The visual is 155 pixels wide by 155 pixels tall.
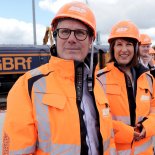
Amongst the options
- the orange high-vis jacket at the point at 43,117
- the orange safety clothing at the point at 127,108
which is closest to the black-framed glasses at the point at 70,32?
the orange high-vis jacket at the point at 43,117

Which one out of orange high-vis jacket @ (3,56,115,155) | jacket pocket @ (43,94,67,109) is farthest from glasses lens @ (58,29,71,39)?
jacket pocket @ (43,94,67,109)

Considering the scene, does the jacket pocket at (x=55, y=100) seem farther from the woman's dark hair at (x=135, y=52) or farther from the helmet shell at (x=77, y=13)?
the woman's dark hair at (x=135, y=52)

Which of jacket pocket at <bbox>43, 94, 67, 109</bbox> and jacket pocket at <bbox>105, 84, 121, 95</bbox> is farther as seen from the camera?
jacket pocket at <bbox>105, 84, 121, 95</bbox>

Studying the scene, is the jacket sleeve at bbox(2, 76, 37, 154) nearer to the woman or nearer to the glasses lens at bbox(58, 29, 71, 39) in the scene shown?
the glasses lens at bbox(58, 29, 71, 39)

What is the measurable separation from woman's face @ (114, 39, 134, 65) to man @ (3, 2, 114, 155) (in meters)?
0.68

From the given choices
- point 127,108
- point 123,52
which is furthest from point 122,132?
point 123,52

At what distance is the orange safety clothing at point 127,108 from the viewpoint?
6.72ft

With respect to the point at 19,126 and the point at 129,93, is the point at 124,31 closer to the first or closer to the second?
the point at 129,93

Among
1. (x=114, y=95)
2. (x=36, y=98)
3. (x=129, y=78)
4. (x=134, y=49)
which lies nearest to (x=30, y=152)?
(x=36, y=98)

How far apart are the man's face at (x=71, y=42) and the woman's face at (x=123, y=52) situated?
789 mm

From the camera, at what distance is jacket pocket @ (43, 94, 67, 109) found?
4.53 feet

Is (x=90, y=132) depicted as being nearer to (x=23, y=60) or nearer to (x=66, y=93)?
(x=66, y=93)

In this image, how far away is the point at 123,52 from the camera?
7.47ft

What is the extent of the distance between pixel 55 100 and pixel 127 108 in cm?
88
